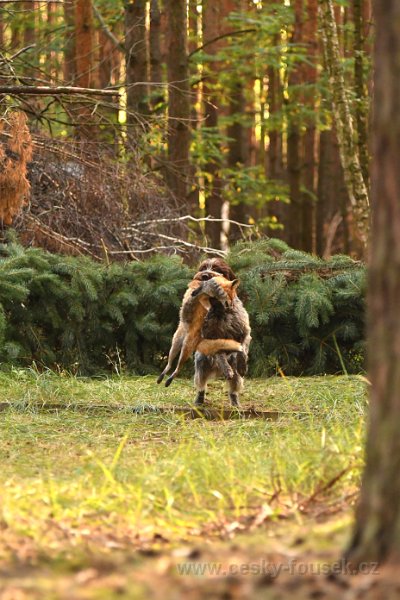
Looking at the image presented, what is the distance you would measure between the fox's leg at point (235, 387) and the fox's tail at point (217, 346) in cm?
23

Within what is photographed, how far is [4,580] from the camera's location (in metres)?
4.21

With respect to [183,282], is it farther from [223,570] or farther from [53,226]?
[223,570]

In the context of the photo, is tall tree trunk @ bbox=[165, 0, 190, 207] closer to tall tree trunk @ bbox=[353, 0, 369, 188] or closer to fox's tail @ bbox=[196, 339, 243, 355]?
tall tree trunk @ bbox=[353, 0, 369, 188]

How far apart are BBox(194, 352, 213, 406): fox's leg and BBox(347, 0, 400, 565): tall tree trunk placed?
555cm

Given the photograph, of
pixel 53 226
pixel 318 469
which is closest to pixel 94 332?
pixel 53 226

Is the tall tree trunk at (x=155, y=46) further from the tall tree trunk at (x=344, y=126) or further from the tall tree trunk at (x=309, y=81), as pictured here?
the tall tree trunk at (x=309, y=81)

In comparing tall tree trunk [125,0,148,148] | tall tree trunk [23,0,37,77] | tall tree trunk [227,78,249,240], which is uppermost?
tall tree trunk [23,0,37,77]

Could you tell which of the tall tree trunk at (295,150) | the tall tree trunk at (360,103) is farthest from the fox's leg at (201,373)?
the tall tree trunk at (295,150)

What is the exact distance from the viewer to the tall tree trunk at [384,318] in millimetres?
4469

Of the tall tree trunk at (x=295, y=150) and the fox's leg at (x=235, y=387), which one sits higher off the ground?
the tall tree trunk at (x=295, y=150)

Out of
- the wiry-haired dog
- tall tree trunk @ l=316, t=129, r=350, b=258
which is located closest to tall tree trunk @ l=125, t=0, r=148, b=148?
tall tree trunk @ l=316, t=129, r=350, b=258

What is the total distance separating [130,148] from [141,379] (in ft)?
18.6

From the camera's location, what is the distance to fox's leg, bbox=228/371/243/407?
33.2ft

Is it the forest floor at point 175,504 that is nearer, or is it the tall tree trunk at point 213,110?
the forest floor at point 175,504
